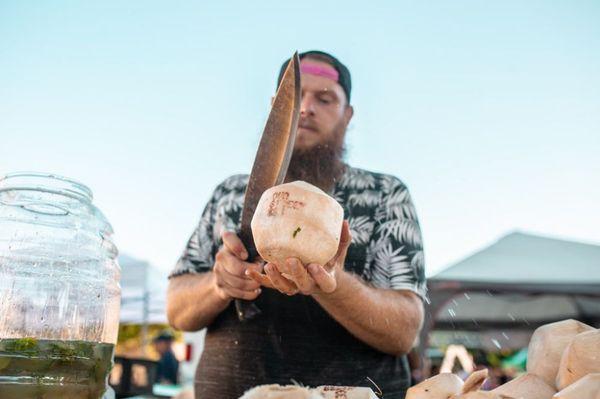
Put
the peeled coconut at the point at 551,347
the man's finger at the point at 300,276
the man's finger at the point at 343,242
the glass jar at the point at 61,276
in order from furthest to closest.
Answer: the man's finger at the point at 343,242 < the man's finger at the point at 300,276 < the glass jar at the point at 61,276 < the peeled coconut at the point at 551,347

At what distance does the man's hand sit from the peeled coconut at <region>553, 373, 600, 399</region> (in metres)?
0.74

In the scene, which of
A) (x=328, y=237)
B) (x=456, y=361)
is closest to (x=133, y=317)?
(x=456, y=361)

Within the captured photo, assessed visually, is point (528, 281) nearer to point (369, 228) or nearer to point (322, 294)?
point (369, 228)

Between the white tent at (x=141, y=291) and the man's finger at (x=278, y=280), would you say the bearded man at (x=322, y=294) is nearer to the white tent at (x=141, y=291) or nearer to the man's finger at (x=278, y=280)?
the man's finger at (x=278, y=280)

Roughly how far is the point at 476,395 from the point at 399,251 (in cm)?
130

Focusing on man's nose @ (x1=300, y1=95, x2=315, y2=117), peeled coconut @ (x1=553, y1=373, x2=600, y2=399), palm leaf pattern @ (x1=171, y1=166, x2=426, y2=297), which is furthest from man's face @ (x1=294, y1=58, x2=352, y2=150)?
peeled coconut @ (x1=553, y1=373, x2=600, y2=399)

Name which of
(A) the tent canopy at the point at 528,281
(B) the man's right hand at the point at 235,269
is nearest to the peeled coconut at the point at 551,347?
(B) the man's right hand at the point at 235,269

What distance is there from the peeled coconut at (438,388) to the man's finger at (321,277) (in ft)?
1.57

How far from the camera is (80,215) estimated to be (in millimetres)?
1714

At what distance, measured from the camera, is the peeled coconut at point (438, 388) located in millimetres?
1104

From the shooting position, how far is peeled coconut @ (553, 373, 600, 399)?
2.95 ft

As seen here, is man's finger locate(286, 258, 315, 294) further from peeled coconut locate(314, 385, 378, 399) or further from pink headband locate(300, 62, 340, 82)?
pink headband locate(300, 62, 340, 82)

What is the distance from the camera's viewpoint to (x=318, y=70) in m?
2.49

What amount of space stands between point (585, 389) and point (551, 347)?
1.03 ft
